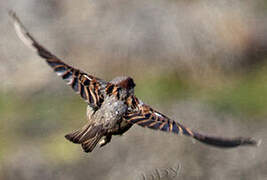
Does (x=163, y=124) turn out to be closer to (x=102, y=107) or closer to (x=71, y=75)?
(x=102, y=107)

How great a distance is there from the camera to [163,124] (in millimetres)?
4254

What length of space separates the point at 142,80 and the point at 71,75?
3565 mm

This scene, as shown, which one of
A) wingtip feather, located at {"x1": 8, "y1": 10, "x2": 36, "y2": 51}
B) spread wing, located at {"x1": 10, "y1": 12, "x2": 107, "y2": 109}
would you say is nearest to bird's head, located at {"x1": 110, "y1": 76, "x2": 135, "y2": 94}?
spread wing, located at {"x1": 10, "y1": 12, "x2": 107, "y2": 109}

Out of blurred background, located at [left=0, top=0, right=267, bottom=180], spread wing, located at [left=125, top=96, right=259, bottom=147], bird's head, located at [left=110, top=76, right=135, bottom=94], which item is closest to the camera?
spread wing, located at [left=125, top=96, right=259, bottom=147]

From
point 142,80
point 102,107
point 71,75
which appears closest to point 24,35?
point 71,75

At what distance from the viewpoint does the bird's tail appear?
427 centimetres

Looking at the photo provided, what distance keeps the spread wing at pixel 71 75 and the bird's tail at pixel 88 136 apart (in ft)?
0.56

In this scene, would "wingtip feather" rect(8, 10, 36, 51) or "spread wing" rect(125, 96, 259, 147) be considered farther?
"wingtip feather" rect(8, 10, 36, 51)

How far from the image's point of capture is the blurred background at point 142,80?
683 centimetres

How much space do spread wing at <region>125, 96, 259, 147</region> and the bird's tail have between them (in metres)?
0.23

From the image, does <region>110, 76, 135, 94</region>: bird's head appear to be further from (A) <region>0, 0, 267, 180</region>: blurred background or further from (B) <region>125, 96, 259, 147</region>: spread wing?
(A) <region>0, 0, 267, 180</region>: blurred background

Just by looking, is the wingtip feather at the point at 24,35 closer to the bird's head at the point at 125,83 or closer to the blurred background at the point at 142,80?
the bird's head at the point at 125,83

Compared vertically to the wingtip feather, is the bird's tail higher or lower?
lower

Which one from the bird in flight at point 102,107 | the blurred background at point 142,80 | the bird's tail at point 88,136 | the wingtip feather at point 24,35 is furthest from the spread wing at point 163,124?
the blurred background at point 142,80
